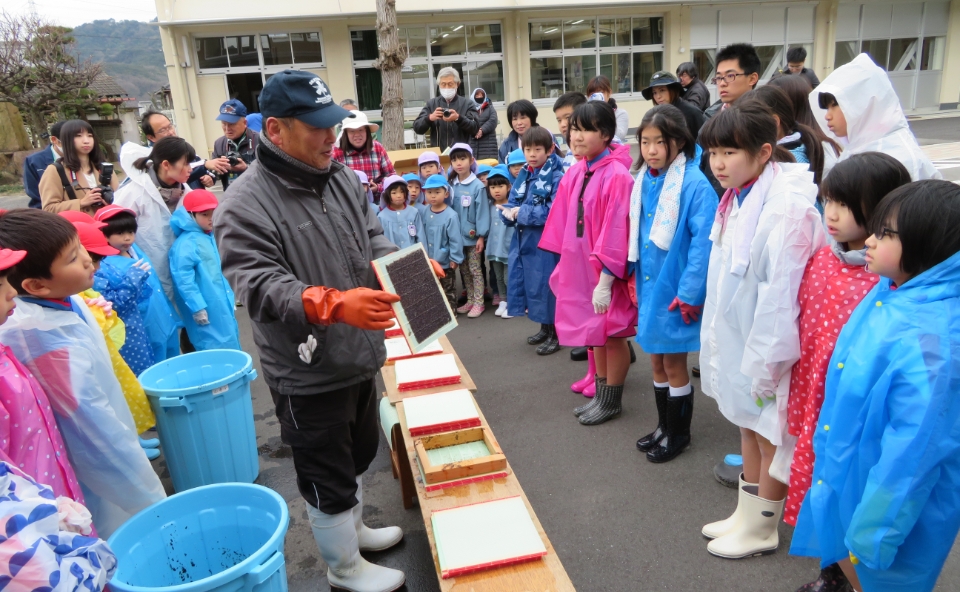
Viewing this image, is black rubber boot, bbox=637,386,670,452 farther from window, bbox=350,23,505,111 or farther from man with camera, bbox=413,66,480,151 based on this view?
window, bbox=350,23,505,111

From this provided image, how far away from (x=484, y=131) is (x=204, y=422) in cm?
566

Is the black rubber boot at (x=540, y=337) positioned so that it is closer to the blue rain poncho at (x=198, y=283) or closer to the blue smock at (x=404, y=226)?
the blue smock at (x=404, y=226)

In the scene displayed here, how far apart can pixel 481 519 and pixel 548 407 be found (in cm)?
195

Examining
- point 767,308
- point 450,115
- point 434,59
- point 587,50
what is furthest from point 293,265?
point 587,50

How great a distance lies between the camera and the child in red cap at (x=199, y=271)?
4043 mm

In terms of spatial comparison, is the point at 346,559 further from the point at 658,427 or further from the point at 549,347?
the point at 549,347

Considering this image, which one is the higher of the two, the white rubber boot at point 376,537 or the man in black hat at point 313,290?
the man in black hat at point 313,290

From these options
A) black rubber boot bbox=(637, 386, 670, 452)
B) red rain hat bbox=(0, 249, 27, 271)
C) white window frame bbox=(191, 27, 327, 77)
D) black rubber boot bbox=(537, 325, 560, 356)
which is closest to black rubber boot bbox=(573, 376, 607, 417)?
black rubber boot bbox=(637, 386, 670, 452)

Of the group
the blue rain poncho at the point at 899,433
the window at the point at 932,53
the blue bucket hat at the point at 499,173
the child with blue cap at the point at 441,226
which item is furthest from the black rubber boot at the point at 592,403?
the window at the point at 932,53

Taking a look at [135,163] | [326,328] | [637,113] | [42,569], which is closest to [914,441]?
[326,328]

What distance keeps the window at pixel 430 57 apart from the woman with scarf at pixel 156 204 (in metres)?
13.5

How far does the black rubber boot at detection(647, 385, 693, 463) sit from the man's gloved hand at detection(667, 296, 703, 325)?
1.54 ft

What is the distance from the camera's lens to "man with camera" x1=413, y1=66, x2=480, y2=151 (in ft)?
23.5

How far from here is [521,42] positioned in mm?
17328
